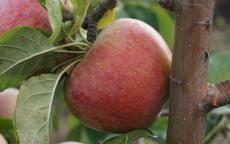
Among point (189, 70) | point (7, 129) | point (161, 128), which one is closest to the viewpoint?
point (189, 70)

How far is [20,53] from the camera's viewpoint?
846 mm

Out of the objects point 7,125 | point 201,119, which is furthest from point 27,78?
point 201,119

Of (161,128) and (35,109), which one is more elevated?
(35,109)

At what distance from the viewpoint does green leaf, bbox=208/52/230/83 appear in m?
1.25

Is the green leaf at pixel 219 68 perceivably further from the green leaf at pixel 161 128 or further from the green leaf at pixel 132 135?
the green leaf at pixel 132 135

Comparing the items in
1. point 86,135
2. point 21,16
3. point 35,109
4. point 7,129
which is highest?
point 21,16

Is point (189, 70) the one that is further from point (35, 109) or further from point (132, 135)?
point (35, 109)

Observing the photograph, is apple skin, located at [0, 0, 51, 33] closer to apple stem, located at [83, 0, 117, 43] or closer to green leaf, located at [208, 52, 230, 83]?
apple stem, located at [83, 0, 117, 43]

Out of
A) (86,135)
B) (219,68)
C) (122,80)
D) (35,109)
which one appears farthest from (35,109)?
(219,68)

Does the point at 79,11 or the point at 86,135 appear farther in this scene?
the point at 86,135

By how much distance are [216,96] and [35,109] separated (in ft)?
0.89

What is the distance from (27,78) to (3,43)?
0.29ft

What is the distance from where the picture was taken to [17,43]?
834mm

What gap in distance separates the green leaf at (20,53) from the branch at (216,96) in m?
0.25
